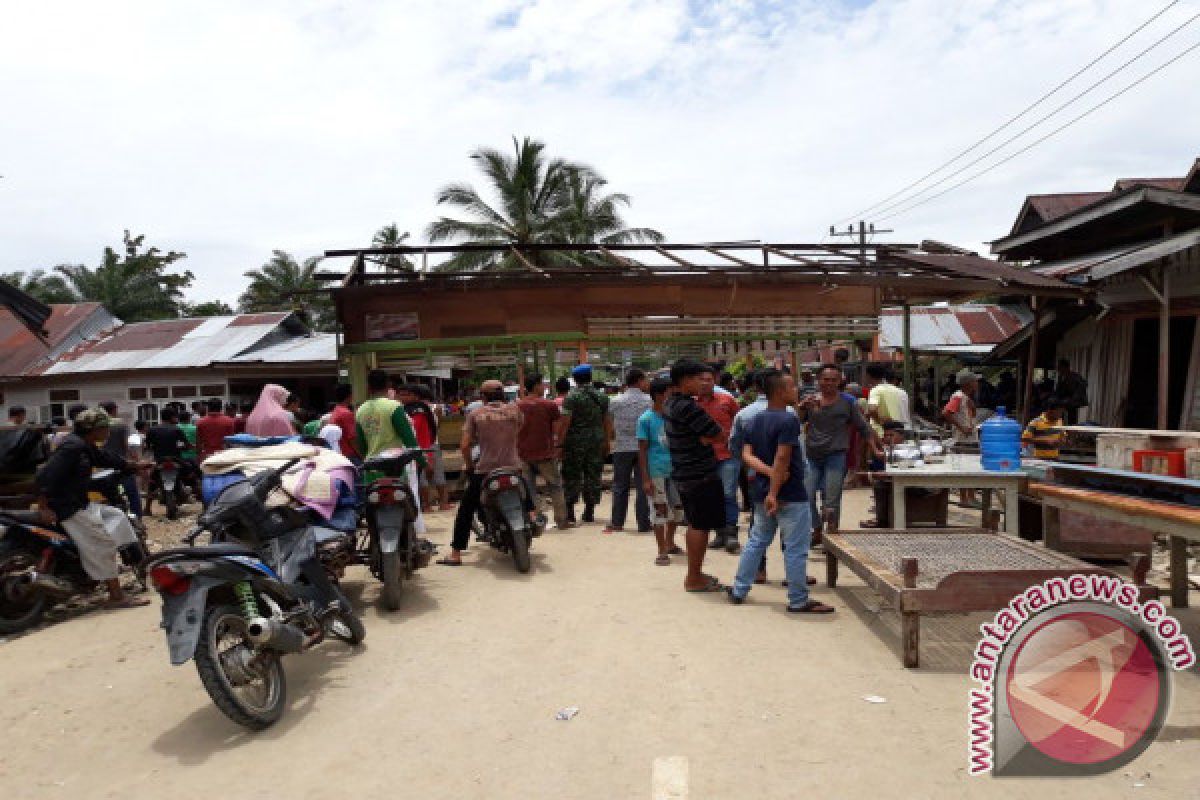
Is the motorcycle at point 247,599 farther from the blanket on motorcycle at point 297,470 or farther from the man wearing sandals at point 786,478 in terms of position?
the man wearing sandals at point 786,478

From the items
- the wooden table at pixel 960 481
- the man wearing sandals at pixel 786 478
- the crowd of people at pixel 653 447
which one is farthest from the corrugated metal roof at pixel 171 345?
the man wearing sandals at pixel 786 478

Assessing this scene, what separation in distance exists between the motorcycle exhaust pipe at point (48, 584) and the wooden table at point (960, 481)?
21.4ft

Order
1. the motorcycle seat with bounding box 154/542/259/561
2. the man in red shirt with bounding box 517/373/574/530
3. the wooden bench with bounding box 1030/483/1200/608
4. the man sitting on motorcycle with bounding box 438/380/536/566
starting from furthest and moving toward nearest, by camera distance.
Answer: the man in red shirt with bounding box 517/373/574/530 < the man sitting on motorcycle with bounding box 438/380/536/566 < the wooden bench with bounding box 1030/483/1200/608 < the motorcycle seat with bounding box 154/542/259/561

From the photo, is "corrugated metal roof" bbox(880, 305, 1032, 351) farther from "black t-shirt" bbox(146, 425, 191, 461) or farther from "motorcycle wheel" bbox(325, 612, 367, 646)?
"motorcycle wheel" bbox(325, 612, 367, 646)

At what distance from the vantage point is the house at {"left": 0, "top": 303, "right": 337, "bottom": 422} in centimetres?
2092

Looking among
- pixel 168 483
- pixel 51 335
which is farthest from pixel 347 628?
pixel 51 335

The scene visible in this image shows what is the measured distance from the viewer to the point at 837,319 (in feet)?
40.6

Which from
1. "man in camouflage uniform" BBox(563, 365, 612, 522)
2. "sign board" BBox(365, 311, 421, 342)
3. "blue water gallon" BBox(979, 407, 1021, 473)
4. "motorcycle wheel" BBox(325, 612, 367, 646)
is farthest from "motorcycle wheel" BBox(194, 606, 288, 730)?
"sign board" BBox(365, 311, 421, 342)

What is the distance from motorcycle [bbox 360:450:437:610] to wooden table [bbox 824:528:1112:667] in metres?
3.08

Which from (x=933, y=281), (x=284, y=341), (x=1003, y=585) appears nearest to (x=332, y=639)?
(x=1003, y=585)

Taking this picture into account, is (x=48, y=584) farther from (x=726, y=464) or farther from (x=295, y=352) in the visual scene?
(x=295, y=352)

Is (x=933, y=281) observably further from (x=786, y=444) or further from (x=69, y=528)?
(x=69, y=528)

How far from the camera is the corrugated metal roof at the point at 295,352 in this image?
20.5 m

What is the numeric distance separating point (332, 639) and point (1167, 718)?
4498 mm
